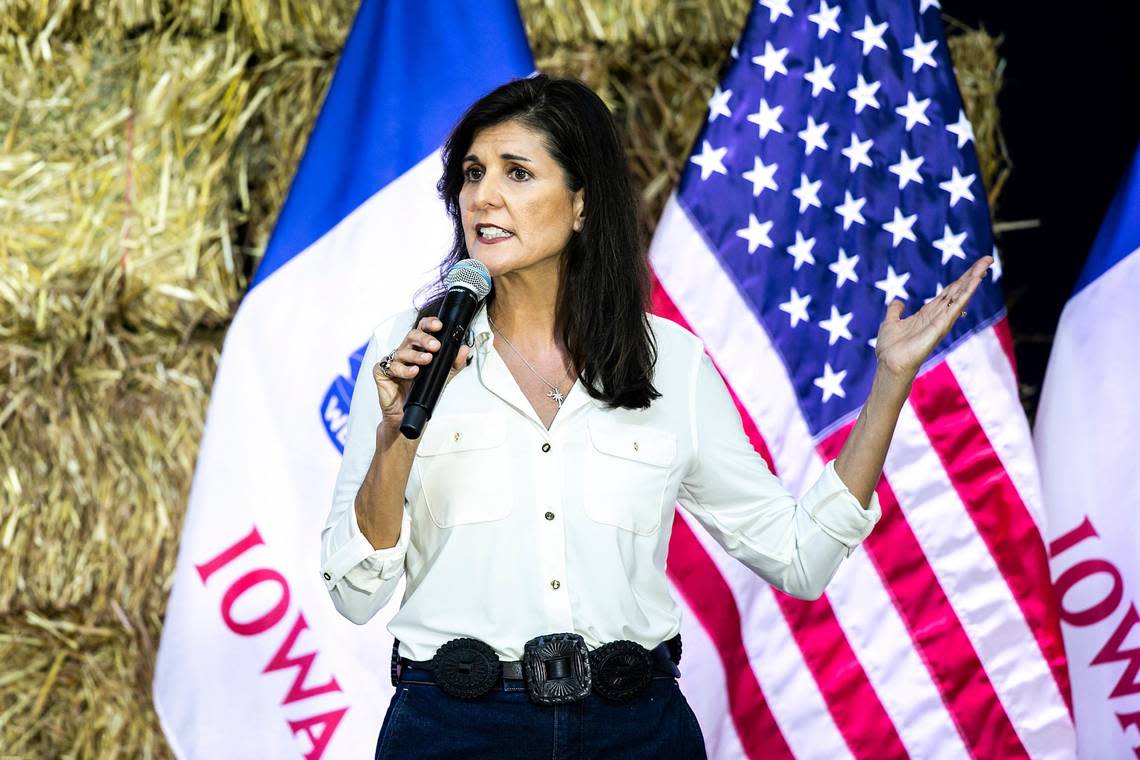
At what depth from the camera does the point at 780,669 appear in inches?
107

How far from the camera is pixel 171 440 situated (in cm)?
301

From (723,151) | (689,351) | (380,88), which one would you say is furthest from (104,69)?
(689,351)

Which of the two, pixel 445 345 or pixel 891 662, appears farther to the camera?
pixel 891 662

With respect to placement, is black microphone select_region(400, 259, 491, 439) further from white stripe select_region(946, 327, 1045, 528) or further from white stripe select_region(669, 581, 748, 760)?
white stripe select_region(946, 327, 1045, 528)

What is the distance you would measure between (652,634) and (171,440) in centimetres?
160

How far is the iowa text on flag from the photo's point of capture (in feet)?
8.66

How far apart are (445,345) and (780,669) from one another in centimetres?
149

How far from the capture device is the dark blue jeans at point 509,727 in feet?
5.37

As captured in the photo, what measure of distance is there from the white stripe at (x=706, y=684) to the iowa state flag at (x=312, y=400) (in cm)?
58

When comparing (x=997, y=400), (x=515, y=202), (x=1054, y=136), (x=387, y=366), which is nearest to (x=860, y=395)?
(x=997, y=400)

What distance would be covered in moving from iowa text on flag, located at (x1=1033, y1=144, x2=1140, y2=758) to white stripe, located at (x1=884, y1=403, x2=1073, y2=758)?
3.7 inches

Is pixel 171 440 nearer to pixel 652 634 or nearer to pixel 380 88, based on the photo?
pixel 380 88

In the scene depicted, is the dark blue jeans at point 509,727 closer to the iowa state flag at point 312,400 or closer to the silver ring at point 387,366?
the silver ring at point 387,366

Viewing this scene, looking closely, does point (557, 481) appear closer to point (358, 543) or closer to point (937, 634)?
point (358, 543)
